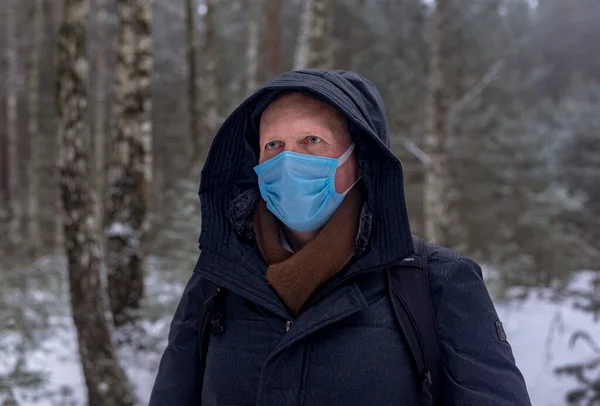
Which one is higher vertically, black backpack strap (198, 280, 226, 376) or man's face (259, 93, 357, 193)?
man's face (259, 93, 357, 193)

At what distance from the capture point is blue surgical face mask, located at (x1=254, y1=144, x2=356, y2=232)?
1.92m

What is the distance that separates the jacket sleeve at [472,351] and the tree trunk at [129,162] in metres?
6.50

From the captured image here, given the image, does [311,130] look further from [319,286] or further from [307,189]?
[319,286]

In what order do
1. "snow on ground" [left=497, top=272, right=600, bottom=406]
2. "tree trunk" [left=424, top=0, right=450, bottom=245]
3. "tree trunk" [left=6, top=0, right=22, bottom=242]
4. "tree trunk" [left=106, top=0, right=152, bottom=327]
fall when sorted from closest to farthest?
"tree trunk" [left=106, top=0, right=152, bottom=327] → "snow on ground" [left=497, top=272, right=600, bottom=406] → "tree trunk" [left=424, top=0, right=450, bottom=245] → "tree trunk" [left=6, top=0, right=22, bottom=242]

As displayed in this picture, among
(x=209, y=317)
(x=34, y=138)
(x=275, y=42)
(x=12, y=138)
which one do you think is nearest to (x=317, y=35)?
(x=275, y=42)

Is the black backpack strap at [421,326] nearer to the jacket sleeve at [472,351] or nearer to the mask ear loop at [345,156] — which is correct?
the jacket sleeve at [472,351]

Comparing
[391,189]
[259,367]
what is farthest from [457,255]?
[259,367]

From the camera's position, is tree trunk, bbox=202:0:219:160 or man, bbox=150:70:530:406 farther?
tree trunk, bbox=202:0:219:160

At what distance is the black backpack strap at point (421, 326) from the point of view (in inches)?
66.1

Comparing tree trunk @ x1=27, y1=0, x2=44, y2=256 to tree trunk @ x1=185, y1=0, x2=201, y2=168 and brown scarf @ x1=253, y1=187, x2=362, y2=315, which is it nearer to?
tree trunk @ x1=185, y1=0, x2=201, y2=168

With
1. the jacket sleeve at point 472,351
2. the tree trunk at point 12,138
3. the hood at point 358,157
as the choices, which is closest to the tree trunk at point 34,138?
the tree trunk at point 12,138

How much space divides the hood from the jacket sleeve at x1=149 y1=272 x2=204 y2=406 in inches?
9.3

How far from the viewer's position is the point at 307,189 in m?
1.92

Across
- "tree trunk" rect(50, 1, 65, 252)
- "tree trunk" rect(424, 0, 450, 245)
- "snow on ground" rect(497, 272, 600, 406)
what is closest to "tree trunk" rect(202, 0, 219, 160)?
"tree trunk" rect(50, 1, 65, 252)
